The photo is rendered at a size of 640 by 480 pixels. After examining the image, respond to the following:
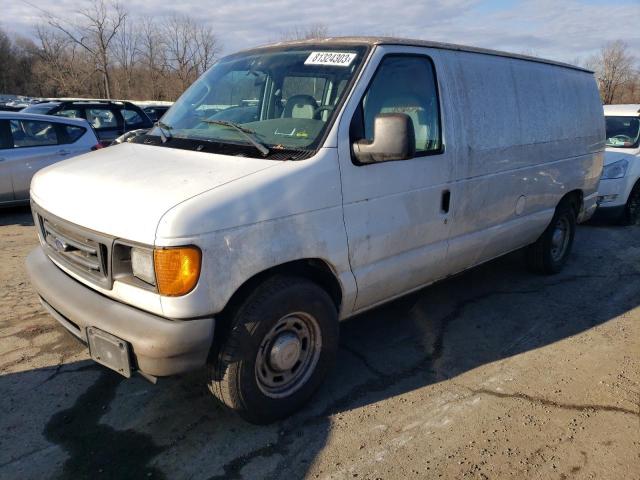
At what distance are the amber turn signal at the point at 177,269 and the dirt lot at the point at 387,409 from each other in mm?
987

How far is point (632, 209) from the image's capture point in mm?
8156

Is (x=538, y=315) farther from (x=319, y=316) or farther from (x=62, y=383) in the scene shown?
(x=62, y=383)

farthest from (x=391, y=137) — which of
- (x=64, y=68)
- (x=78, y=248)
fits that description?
(x=64, y=68)

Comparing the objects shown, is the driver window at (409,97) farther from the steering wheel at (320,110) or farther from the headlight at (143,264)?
the headlight at (143,264)

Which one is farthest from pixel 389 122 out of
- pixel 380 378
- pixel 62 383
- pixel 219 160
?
pixel 62 383

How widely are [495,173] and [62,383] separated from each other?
138 inches

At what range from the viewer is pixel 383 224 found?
10.7 ft

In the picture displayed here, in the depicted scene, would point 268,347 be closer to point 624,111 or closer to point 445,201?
point 445,201

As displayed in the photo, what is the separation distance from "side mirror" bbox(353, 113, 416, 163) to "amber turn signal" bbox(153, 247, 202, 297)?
119 centimetres

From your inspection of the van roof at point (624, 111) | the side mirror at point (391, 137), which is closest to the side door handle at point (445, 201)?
the side mirror at point (391, 137)

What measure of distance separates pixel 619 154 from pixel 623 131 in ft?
2.28

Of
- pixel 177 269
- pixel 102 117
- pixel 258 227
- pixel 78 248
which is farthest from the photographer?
pixel 102 117

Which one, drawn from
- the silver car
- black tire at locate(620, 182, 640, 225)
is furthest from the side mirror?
the silver car

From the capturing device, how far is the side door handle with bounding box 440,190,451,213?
12.1ft
